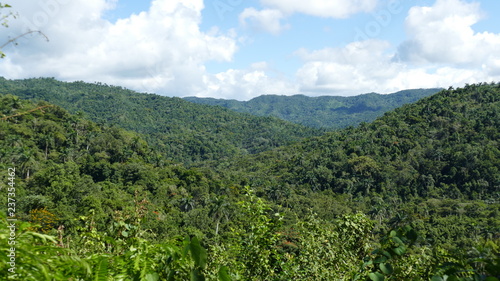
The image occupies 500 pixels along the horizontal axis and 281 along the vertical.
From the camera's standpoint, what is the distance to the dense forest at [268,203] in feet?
7.03

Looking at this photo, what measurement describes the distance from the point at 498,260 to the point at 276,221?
3700 mm

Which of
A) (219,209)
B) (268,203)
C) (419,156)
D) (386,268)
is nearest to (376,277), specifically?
(386,268)

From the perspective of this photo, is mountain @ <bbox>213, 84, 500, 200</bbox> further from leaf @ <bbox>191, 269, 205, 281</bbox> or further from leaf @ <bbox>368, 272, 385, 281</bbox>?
leaf @ <bbox>191, 269, 205, 281</bbox>

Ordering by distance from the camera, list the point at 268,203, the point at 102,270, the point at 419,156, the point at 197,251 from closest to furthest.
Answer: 1. the point at 197,251
2. the point at 102,270
3. the point at 268,203
4. the point at 419,156

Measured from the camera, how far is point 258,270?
501 centimetres

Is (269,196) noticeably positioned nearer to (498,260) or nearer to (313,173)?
(313,173)

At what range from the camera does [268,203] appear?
70.8 ft

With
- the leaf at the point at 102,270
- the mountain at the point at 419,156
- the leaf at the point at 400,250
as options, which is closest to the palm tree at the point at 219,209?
the mountain at the point at 419,156

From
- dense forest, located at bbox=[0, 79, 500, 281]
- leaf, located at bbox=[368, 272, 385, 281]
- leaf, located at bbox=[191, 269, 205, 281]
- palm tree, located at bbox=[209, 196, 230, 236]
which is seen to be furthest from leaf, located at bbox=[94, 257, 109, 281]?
palm tree, located at bbox=[209, 196, 230, 236]

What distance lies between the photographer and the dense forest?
2.14 metres

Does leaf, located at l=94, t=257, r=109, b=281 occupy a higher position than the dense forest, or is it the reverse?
leaf, located at l=94, t=257, r=109, b=281

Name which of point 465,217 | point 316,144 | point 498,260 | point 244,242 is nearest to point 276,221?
point 244,242

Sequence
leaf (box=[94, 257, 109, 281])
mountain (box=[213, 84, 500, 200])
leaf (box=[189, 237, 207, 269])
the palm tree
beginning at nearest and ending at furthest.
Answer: leaf (box=[189, 237, 207, 269]) < leaf (box=[94, 257, 109, 281]) < the palm tree < mountain (box=[213, 84, 500, 200])

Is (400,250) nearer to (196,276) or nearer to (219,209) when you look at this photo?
(196,276)
